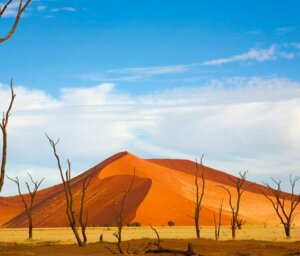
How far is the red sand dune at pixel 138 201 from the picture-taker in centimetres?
8450

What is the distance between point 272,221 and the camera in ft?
319

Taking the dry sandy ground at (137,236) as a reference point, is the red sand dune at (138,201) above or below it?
above

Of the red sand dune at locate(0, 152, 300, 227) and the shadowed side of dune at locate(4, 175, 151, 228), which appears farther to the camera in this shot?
the shadowed side of dune at locate(4, 175, 151, 228)

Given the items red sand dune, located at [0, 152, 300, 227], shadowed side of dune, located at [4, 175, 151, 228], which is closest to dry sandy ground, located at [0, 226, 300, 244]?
red sand dune, located at [0, 152, 300, 227]

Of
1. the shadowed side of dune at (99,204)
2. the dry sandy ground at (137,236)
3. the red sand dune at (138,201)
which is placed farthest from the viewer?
the shadowed side of dune at (99,204)

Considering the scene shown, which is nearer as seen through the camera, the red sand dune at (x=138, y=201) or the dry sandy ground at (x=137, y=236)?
the dry sandy ground at (x=137, y=236)

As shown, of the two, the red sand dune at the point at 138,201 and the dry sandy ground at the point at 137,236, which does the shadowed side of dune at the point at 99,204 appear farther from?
the dry sandy ground at the point at 137,236

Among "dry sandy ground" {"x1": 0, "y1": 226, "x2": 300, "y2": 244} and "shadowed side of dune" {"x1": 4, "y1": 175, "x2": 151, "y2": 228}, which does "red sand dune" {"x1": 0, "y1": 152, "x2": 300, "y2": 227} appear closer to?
"shadowed side of dune" {"x1": 4, "y1": 175, "x2": 151, "y2": 228}

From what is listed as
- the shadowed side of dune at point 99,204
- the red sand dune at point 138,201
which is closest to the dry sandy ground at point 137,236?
the red sand dune at point 138,201

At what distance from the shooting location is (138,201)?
87.5 metres

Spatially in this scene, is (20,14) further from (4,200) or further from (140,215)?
(4,200)

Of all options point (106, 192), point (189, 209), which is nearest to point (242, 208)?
point (189, 209)

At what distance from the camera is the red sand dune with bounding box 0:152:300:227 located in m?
84.5

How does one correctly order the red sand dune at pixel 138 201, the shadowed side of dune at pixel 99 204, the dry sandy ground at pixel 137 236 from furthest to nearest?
1. the shadowed side of dune at pixel 99 204
2. the red sand dune at pixel 138 201
3. the dry sandy ground at pixel 137 236
